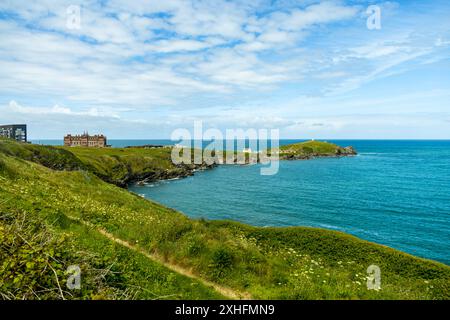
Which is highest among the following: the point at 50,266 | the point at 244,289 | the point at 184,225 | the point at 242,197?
the point at 50,266

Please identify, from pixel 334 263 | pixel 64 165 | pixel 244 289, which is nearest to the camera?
pixel 244 289

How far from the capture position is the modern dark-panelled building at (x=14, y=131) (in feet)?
544

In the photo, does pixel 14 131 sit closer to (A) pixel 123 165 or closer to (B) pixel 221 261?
(A) pixel 123 165

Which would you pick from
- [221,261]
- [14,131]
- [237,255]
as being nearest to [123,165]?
[14,131]

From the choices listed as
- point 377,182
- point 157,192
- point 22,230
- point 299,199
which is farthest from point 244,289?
point 377,182

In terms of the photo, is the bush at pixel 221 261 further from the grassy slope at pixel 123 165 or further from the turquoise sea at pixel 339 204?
the grassy slope at pixel 123 165

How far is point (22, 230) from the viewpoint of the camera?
10.2 metres

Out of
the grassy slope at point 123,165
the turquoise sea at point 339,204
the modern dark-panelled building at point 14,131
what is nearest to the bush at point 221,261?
the turquoise sea at point 339,204

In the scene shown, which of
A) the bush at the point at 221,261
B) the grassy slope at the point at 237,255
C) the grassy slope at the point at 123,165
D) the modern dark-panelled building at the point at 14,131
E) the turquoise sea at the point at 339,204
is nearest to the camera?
the grassy slope at the point at 237,255

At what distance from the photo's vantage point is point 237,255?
1611 centimetres

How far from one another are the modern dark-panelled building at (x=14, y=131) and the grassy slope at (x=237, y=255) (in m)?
178
